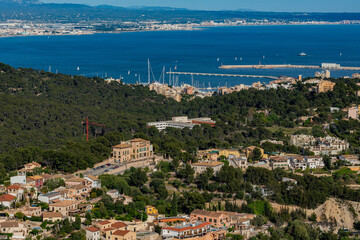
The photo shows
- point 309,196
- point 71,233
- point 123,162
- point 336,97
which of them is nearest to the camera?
point 71,233

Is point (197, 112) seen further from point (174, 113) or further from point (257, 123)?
point (257, 123)

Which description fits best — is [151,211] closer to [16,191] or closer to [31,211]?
[31,211]

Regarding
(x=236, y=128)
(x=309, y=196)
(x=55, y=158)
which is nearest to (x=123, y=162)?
(x=55, y=158)

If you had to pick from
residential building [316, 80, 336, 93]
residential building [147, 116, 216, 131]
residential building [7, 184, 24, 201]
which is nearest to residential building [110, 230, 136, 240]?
residential building [7, 184, 24, 201]

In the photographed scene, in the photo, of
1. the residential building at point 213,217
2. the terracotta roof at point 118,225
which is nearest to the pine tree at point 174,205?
the residential building at point 213,217

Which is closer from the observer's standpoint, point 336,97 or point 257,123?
point 257,123

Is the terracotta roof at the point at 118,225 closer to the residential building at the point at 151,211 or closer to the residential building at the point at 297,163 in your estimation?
the residential building at the point at 151,211

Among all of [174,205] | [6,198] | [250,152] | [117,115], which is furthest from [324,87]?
[6,198]
